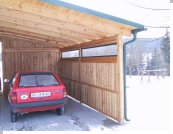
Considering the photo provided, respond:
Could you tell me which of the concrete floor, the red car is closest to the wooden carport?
the concrete floor

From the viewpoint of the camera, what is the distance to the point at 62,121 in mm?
7059

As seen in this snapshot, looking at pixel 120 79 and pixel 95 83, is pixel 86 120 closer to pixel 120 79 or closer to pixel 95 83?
pixel 95 83

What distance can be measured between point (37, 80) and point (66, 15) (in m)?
2.27

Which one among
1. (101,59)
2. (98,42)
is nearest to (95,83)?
(101,59)

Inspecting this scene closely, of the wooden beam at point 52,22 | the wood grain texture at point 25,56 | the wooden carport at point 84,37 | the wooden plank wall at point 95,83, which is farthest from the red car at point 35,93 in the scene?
the wood grain texture at point 25,56

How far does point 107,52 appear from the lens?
7.29 metres

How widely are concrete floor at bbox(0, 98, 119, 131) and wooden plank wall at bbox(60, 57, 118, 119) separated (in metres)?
0.33

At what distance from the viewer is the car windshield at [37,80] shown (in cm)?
702

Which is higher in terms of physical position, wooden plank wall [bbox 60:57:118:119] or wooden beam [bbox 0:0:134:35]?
wooden beam [bbox 0:0:134:35]

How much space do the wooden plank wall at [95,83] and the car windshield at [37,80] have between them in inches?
54.6

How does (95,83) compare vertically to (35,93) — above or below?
above

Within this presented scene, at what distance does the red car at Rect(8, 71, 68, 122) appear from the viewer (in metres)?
6.70

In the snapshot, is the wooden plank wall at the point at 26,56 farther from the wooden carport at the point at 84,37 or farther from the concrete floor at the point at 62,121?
the concrete floor at the point at 62,121

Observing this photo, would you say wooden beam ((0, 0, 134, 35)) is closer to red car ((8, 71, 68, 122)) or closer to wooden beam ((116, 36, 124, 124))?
wooden beam ((116, 36, 124, 124))
